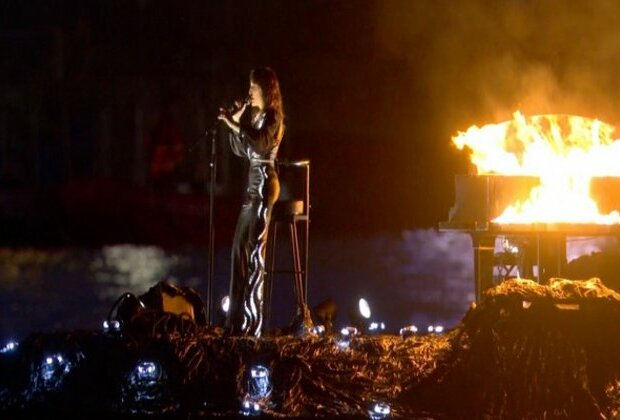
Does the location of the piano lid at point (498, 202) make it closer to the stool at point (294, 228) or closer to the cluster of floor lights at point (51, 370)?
the stool at point (294, 228)

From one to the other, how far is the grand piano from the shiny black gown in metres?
2.53

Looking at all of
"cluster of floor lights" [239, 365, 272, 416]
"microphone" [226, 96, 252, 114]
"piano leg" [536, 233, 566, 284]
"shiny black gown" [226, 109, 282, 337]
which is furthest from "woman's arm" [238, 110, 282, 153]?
"piano leg" [536, 233, 566, 284]

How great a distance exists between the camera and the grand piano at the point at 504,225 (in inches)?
425

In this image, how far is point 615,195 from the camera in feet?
36.1

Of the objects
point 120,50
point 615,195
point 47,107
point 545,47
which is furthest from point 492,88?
point 47,107

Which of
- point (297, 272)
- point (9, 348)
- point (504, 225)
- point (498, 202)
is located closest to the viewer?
point (9, 348)

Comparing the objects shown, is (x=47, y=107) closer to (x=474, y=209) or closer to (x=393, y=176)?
(x=393, y=176)

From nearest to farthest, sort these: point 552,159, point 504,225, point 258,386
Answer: point 258,386 < point 504,225 < point 552,159

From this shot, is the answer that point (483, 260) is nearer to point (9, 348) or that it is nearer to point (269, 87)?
point (269, 87)

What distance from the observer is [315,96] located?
1606 cm

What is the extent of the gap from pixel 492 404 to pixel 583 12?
7.63 m

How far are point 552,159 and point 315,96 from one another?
539 cm

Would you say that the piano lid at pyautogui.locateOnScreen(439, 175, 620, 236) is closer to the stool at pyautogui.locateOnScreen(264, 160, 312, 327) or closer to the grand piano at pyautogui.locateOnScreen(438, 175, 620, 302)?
the grand piano at pyautogui.locateOnScreen(438, 175, 620, 302)

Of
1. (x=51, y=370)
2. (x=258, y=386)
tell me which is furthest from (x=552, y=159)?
(x=51, y=370)
